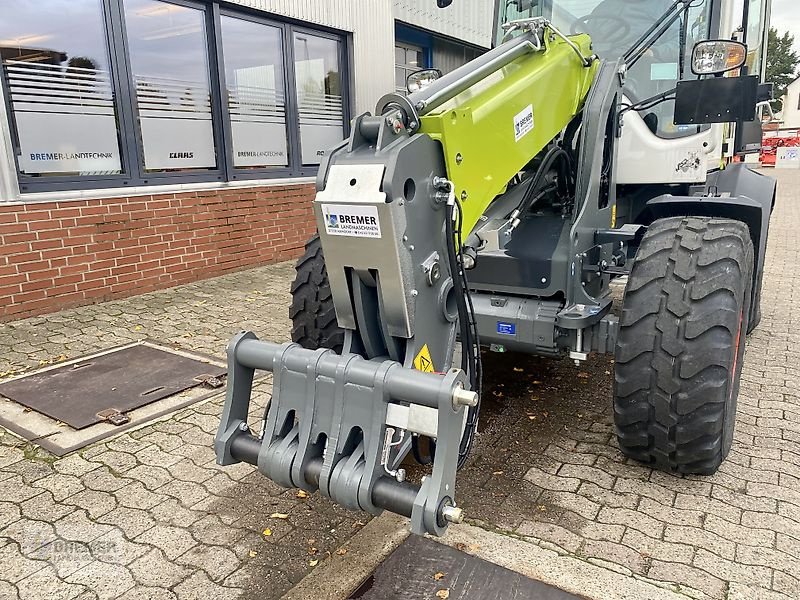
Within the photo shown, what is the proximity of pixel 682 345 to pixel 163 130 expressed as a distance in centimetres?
578

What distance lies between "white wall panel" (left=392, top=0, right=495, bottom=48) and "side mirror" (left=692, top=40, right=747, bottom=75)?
6709 mm

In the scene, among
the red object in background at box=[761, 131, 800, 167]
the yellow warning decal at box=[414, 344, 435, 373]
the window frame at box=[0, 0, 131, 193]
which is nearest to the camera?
the yellow warning decal at box=[414, 344, 435, 373]

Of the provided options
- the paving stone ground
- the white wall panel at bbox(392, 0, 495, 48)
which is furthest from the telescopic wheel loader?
the white wall panel at bbox(392, 0, 495, 48)

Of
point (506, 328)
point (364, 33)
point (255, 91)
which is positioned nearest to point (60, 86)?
point (255, 91)

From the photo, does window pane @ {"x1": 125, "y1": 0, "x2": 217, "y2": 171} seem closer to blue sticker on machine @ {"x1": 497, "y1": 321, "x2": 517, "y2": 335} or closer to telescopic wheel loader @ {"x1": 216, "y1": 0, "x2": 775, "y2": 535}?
telescopic wheel loader @ {"x1": 216, "y1": 0, "x2": 775, "y2": 535}

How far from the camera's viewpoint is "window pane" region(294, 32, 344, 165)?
8.38 metres

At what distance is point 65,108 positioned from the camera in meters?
5.86

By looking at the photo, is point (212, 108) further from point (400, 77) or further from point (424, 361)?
point (424, 361)

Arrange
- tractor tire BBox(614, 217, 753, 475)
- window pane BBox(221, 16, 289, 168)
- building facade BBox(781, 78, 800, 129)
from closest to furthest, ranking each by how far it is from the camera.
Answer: tractor tire BBox(614, 217, 753, 475), window pane BBox(221, 16, 289, 168), building facade BBox(781, 78, 800, 129)

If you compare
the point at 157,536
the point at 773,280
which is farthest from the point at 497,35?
the point at 773,280

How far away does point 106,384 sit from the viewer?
432 cm

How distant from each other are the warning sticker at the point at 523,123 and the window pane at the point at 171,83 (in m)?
4.89

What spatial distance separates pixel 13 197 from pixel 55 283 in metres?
0.84

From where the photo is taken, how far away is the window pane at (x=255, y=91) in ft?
24.5
